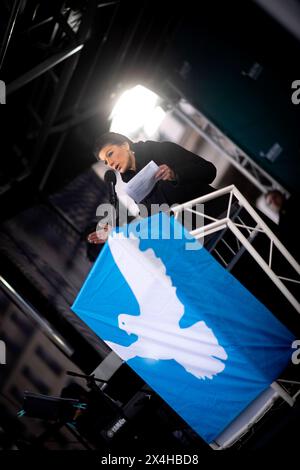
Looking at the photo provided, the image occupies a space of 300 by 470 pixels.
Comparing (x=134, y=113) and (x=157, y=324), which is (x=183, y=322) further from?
(x=134, y=113)

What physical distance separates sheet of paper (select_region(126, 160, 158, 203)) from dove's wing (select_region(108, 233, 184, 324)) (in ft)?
1.36

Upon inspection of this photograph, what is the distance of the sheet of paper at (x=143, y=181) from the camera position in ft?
7.23

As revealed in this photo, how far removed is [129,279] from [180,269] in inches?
17.0

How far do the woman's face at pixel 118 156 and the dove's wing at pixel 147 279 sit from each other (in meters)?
0.53

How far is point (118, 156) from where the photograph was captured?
93.6 inches

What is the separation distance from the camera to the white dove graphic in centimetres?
249

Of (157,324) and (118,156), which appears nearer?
(118,156)

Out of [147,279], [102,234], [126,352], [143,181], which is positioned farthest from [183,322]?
[143,181]

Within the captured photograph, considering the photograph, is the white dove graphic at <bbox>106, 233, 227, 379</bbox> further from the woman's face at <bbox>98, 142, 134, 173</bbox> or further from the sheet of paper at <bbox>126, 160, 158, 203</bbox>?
the woman's face at <bbox>98, 142, 134, 173</bbox>

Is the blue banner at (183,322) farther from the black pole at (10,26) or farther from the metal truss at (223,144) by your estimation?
the metal truss at (223,144)

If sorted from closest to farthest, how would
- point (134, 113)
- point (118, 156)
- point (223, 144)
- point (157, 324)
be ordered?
point (118, 156), point (157, 324), point (134, 113), point (223, 144)

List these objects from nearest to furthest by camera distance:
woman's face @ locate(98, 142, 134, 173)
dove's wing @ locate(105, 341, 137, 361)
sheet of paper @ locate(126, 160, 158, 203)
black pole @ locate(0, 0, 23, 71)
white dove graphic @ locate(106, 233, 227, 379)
A: 1. sheet of paper @ locate(126, 160, 158, 203)
2. woman's face @ locate(98, 142, 134, 173)
3. white dove graphic @ locate(106, 233, 227, 379)
4. dove's wing @ locate(105, 341, 137, 361)
5. black pole @ locate(0, 0, 23, 71)

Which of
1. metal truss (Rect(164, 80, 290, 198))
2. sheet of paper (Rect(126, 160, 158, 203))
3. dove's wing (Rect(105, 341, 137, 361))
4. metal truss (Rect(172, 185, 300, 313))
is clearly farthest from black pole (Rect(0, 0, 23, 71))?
metal truss (Rect(164, 80, 290, 198))

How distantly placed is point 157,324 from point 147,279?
41cm
